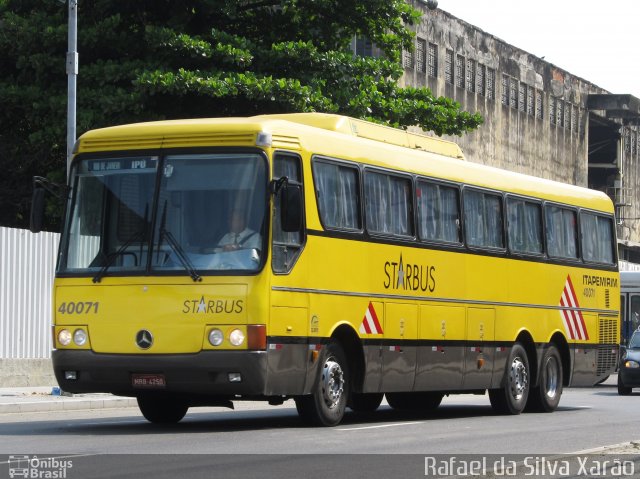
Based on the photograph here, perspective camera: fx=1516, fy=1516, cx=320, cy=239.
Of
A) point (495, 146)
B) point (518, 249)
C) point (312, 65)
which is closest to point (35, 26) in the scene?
point (312, 65)

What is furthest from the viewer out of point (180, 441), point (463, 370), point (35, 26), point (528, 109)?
point (528, 109)

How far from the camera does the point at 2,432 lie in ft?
55.7

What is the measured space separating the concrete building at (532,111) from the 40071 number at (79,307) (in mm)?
33582

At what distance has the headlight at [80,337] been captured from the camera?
55.1 feet

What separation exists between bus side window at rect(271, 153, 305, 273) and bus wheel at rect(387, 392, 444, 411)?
20.3 feet

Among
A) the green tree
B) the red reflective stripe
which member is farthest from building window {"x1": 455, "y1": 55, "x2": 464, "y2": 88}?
the red reflective stripe

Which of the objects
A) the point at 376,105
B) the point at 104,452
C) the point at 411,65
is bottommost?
the point at 104,452

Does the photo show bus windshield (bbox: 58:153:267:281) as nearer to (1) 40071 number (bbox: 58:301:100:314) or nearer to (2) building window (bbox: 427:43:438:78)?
(1) 40071 number (bbox: 58:301:100:314)

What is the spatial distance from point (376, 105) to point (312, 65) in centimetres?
213

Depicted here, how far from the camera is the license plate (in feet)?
53.5

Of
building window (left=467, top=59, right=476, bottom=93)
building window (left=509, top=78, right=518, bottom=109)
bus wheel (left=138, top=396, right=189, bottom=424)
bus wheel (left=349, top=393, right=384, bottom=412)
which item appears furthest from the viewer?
building window (left=509, top=78, right=518, bottom=109)

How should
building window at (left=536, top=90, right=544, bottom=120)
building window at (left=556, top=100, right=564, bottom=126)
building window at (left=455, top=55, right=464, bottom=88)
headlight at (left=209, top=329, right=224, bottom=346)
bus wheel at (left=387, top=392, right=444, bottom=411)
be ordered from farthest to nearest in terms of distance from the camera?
building window at (left=556, top=100, right=564, bottom=126) < building window at (left=536, top=90, right=544, bottom=120) < building window at (left=455, top=55, right=464, bottom=88) < bus wheel at (left=387, top=392, right=444, bottom=411) < headlight at (left=209, top=329, right=224, bottom=346)

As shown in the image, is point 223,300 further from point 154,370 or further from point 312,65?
point 312,65

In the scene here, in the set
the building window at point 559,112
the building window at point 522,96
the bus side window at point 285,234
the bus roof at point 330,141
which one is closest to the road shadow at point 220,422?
the bus side window at point 285,234
